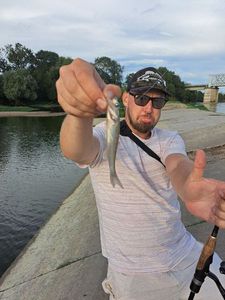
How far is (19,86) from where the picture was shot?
8294cm

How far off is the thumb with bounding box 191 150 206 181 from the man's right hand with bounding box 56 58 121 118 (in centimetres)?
66

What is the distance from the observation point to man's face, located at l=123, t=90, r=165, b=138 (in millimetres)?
3373

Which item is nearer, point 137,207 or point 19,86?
point 137,207

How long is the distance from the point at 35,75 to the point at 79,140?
95261 millimetres

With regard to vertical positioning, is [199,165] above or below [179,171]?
above

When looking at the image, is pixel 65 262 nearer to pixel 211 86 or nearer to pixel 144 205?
pixel 144 205

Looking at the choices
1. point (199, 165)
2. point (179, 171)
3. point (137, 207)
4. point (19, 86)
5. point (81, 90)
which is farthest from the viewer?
point (19, 86)

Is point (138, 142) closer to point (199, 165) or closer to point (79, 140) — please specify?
point (79, 140)

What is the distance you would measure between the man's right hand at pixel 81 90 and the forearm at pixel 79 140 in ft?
1.74

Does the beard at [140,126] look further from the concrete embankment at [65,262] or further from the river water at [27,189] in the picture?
the river water at [27,189]

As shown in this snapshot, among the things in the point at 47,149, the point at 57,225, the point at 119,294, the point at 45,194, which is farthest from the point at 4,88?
the point at 119,294

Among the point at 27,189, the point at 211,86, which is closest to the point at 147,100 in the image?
the point at 27,189

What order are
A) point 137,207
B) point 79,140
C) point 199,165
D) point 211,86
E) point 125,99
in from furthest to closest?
1. point 211,86
2. point 125,99
3. point 137,207
4. point 79,140
5. point 199,165

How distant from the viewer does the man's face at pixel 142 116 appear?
337 centimetres
